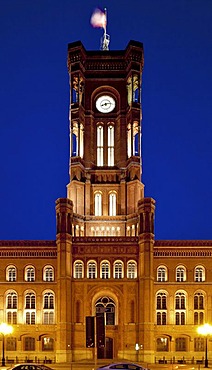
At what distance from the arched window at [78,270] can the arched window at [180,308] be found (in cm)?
1306

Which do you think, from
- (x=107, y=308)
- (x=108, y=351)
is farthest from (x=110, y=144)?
(x=108, y=351)

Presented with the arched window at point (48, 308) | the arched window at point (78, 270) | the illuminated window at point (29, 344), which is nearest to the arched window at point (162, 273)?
the arched window at point (78, 270)

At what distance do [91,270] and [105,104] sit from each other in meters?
30.8

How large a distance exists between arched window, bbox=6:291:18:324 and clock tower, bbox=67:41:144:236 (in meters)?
13.9

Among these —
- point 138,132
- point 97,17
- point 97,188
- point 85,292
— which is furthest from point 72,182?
point 97,17

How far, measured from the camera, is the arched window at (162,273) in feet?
279

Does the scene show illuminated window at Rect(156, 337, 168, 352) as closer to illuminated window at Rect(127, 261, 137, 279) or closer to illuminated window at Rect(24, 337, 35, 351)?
illuminated window at Rect(127, 261, 137, 279)

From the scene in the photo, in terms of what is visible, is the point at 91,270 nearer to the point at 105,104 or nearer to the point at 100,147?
the point at 100,147

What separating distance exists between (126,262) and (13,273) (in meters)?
15.4

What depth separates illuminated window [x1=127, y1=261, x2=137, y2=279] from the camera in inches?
3348

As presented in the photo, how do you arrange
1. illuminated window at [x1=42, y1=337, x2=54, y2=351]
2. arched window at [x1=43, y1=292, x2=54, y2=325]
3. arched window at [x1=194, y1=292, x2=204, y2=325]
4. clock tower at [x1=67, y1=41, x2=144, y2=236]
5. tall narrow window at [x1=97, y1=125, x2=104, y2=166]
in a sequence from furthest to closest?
tall narrow window at [x1=97, y1=125, x2=104, y2=166]
clock tower at [x1=67, y1=41, x2=144, y2=236]
arched window at [x1=43, y1=292, x2=54, y2=325]
arched window at [x1=194, y1=292, x2=204, y2=325]
illuminated window at [x1=42, y1=337, x2=54, y2=351]

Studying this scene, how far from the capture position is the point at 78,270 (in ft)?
279

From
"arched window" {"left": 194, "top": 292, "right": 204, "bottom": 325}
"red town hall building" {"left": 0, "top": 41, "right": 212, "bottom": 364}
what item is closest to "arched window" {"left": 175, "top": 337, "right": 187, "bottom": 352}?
"red town hall building" {"left": 0, "top": 41, "right": 212, "bottom": 364}

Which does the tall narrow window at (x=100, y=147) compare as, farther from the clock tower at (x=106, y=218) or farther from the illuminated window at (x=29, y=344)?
the illuminated window at (x=29, y=344)
